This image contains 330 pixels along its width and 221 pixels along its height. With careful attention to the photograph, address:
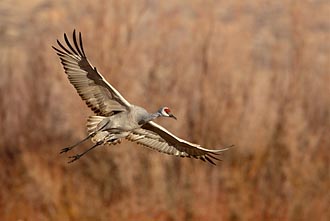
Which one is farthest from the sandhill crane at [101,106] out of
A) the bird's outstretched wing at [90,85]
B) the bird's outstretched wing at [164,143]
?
the bird's outstretched wing at [164,143]

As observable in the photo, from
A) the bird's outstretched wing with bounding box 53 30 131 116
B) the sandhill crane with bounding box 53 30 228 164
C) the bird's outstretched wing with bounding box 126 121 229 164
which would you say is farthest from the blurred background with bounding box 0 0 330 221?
the bird's outstretched wing with bounding box 53 30 131 116

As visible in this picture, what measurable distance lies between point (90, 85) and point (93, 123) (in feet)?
0.99

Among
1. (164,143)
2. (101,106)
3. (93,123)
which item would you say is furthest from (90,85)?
(164,143)

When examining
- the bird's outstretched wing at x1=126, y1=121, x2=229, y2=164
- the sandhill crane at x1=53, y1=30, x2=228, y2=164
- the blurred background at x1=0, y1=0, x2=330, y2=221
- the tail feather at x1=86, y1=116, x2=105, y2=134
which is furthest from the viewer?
the blurred background at x1=0, y1=0, x2=330, y2=221

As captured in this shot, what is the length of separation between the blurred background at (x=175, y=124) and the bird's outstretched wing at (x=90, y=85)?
4.29 m

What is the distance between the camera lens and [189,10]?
14.1 m

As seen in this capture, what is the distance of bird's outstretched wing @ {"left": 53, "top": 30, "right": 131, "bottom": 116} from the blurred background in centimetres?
429

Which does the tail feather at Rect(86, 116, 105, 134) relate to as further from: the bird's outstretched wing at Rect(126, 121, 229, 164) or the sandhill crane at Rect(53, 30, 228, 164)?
the bird's outstretched wing at Rect(126, 121, 229, 164)

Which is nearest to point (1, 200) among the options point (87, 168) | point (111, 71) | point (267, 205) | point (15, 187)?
point (15, 187)

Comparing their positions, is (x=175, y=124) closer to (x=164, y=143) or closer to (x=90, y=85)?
(x=164, y=143)

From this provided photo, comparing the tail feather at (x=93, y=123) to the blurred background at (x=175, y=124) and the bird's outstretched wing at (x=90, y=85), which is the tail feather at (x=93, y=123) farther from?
the blurred background at (x=175, y=124)

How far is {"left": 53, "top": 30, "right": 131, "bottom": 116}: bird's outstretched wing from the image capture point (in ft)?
27.0

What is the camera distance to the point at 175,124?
1294cm

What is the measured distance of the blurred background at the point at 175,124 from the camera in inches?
500
